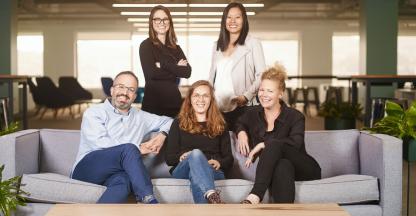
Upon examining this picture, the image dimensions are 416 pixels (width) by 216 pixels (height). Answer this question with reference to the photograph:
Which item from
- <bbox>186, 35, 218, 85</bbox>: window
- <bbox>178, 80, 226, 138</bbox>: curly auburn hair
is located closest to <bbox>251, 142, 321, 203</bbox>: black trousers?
<bbox>178, 80, 226, 138</bbox>: curly auburn hair

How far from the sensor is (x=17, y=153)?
10.6 feet

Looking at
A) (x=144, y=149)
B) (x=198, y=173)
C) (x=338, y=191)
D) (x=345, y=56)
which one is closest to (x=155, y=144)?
(x=144, y=149)

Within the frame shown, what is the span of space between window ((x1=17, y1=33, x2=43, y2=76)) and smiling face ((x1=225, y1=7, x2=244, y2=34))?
560 inches

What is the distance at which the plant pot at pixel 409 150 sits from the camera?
3508 mm

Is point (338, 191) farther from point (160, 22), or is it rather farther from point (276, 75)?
point (160, 22)

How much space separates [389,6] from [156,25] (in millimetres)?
7896

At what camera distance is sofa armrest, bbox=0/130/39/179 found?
3.20 m

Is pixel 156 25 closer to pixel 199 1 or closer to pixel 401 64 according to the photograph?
pixel 199 1

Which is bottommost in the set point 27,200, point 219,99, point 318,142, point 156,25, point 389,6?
point 27,200

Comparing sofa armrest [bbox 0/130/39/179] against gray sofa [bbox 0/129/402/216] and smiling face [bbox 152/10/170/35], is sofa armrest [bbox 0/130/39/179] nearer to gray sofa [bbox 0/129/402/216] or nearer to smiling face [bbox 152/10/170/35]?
gray sofa [bbox 0/129/402/216]

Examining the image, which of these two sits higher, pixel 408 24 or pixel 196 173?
pixel 408 24

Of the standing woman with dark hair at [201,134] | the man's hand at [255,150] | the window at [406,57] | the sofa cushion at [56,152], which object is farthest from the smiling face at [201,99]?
the window at [406,57]

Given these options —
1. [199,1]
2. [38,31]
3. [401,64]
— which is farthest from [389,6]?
[38,31]

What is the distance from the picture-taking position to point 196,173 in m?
3.11
